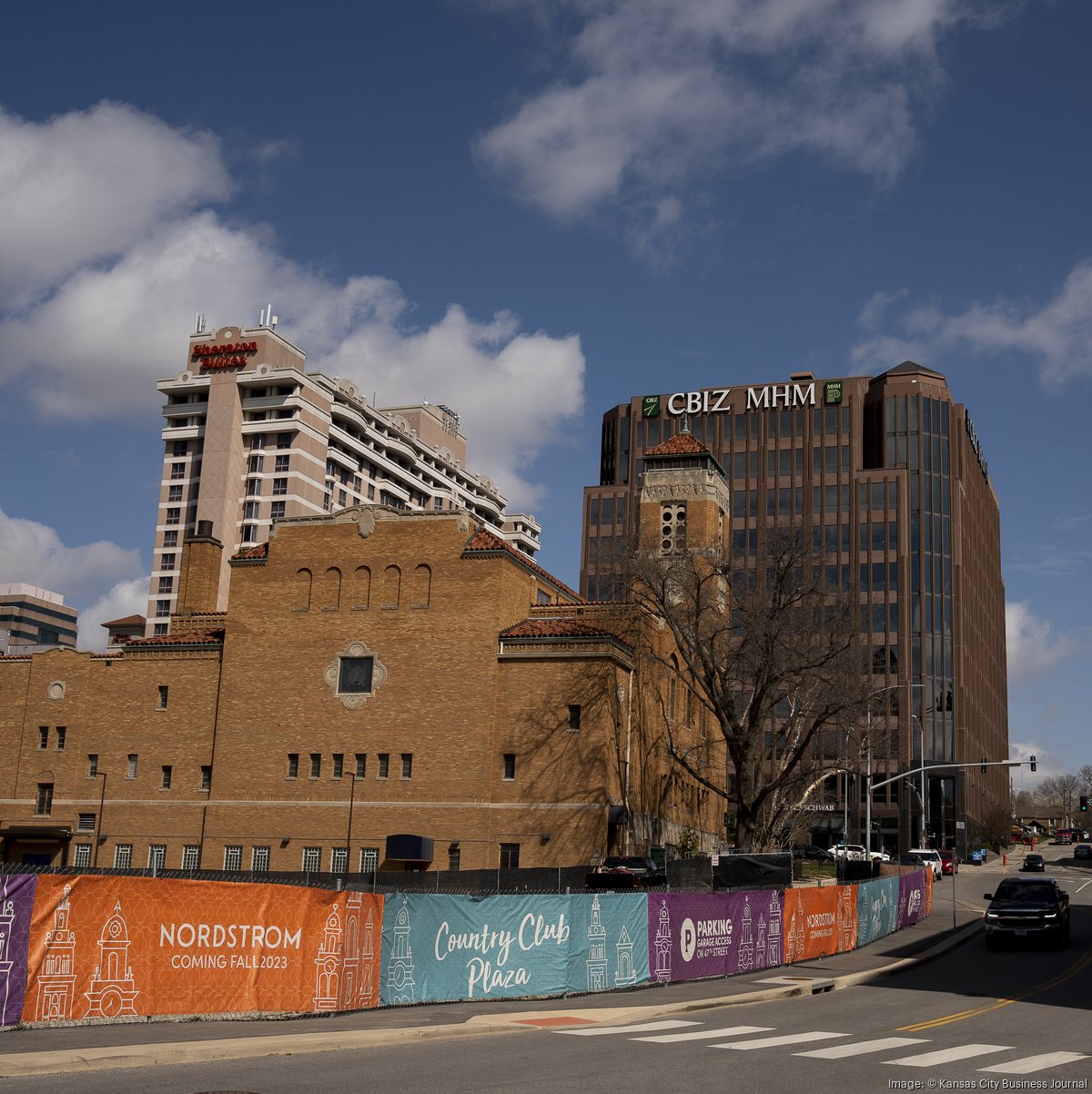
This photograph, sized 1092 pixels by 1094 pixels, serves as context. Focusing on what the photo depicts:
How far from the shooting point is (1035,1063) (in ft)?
50.3

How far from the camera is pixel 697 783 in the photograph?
6644 cm

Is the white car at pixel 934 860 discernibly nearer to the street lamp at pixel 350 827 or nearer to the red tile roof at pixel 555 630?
the red tile roof at pixel 555 630

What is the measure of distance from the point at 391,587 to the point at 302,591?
4563 millimetres

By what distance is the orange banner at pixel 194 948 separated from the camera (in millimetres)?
15602

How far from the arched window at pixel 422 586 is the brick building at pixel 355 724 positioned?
15 centimetres

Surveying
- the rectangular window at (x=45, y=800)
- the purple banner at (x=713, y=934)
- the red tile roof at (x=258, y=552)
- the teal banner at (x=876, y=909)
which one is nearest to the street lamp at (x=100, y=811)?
the rectangular window at (x=45, y=800)

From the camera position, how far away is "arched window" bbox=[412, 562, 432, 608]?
55.0 m

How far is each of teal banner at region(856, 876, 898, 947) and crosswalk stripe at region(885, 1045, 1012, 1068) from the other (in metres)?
18.3

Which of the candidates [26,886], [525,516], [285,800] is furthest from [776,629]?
[525,516]

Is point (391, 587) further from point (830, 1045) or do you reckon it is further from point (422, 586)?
point (830, 1045)

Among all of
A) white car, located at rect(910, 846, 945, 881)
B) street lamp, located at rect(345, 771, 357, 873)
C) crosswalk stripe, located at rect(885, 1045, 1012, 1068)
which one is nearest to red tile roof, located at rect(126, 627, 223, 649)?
street lamp, located at rect(345, 771, 357, 873)

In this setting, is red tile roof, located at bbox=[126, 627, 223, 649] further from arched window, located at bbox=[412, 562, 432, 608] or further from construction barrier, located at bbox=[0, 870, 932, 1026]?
construction barrier, located at bbox=[0, 870, 932, 1026]

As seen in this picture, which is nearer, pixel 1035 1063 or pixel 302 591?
pixel 1035 1063

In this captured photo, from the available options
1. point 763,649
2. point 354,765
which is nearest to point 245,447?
point 354,765
